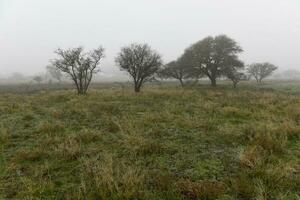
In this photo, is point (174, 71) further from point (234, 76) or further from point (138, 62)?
point (138, 62)

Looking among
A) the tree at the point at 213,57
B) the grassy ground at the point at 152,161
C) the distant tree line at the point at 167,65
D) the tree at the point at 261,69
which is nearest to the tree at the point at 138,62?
the distant tree line at the point at 167,65

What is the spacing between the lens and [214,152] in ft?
29.9

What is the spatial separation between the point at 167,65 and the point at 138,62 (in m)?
18.7

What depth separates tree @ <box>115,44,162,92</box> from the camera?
3597 centimetres

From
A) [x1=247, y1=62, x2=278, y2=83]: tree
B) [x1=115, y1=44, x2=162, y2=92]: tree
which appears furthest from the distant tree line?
[x1=247, y1=62, x2=278, y2=83]: tree

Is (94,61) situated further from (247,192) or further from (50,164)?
(247,192)

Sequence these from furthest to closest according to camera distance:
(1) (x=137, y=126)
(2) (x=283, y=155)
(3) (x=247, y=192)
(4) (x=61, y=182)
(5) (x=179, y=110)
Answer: (5) (x=179, y=110), (1) (x=137, y=126), (2) (x=283, y=155), (4) (x=61, y=182), (3) (x=247, y=192)

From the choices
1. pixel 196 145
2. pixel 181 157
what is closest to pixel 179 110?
pixel 196 145

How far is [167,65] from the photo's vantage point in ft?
177

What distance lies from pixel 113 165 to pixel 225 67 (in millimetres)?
41621

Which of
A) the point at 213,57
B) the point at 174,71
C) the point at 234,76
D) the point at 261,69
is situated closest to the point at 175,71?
the point at 174,71

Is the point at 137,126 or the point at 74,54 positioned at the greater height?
the point at 74,54

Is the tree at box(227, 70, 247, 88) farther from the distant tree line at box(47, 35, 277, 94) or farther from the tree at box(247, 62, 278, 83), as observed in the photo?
the tree at box(247, 62, 278, 83)

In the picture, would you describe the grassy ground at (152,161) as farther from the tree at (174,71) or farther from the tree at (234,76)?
the tree at (174,71)
